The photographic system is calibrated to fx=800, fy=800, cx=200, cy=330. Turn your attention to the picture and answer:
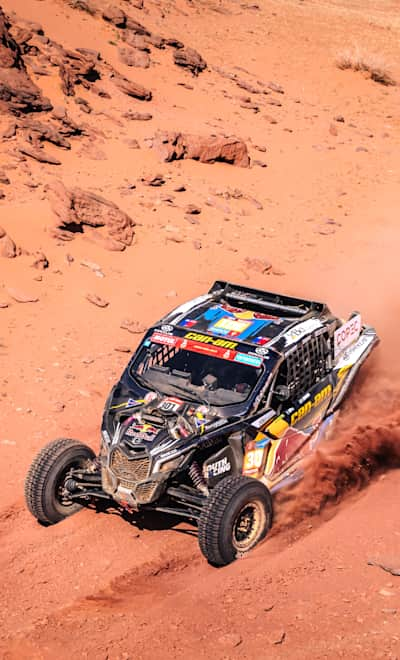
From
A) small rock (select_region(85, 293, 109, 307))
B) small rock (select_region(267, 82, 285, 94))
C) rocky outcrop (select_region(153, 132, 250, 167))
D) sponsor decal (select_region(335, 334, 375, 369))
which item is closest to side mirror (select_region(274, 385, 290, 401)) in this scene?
sponsor decal (select_region(335, 334, 375, 369))

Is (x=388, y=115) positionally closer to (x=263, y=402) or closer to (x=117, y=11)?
(x=117, y=11)

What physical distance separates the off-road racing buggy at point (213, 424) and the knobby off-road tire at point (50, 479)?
0.01 meters

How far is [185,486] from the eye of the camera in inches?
340

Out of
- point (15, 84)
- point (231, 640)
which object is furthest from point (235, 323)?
point (15, 84)

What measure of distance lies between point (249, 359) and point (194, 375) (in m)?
0.71

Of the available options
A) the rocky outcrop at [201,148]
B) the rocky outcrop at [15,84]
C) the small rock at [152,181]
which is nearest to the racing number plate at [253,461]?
the small rock at [152,181]

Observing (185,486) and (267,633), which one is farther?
(185,486)

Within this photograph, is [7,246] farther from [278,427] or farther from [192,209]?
[278,427]

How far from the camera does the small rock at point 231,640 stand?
6.64m

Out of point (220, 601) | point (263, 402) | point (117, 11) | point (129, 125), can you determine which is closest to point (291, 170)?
point (129, 125)

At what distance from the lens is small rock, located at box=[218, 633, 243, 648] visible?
6.64 metres

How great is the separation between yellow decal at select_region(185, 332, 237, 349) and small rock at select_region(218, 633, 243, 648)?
3755mm

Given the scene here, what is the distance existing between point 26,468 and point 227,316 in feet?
11.2

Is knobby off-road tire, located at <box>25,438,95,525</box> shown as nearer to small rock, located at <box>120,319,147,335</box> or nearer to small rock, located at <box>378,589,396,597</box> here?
small rock, located at <box>378,589,396,597</box>
